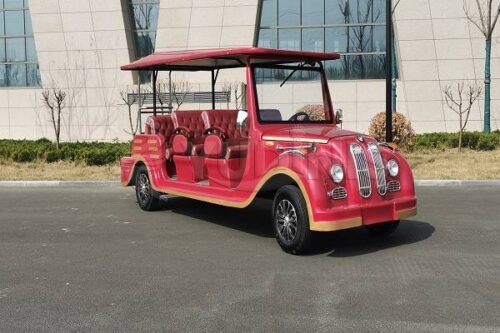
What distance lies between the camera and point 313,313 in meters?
4.19

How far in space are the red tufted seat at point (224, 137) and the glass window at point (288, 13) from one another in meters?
12.6

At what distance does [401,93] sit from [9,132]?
15.2 metres

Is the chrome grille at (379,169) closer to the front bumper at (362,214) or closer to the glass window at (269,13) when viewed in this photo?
the front bumper at (362,214)

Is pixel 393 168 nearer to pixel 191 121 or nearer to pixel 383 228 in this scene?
pixel 383 228

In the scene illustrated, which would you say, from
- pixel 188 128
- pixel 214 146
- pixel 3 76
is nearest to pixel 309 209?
pixel 214 146

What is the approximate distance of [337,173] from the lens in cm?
580

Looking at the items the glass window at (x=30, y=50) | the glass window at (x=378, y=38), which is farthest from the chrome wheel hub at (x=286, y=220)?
the glass window at (x=30, y=50)

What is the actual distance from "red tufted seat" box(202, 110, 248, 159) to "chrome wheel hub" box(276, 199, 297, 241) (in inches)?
48.0

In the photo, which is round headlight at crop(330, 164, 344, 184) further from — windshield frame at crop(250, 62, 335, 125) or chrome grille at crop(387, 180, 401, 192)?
windshield frame at crop(250, 62, 335, 125)

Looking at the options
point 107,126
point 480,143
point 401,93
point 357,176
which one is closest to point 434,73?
point 401,93

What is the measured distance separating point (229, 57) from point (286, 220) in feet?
8.38

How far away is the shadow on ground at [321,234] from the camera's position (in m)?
6.22

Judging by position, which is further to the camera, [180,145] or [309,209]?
[180,145]

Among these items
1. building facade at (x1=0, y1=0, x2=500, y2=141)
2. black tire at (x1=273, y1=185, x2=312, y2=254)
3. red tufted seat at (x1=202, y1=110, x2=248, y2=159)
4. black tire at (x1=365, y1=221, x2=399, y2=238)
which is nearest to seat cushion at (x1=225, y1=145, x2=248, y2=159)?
red tufted seat at (x1=202, y1=110, x2=248, y2=159)
